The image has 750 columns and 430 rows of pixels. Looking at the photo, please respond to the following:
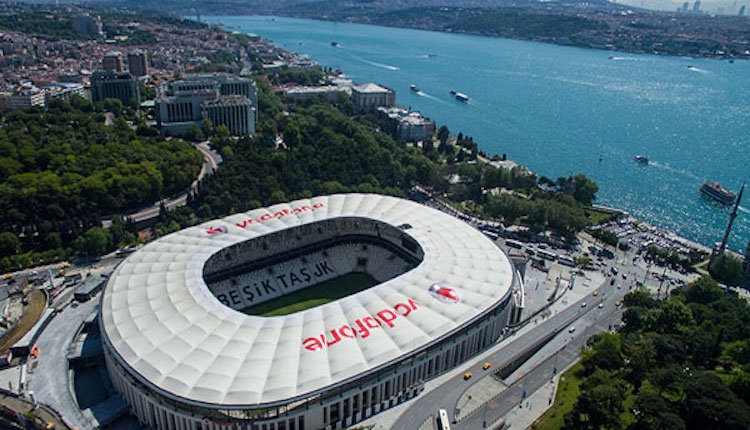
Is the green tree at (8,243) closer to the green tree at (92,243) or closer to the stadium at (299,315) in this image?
the green tree at (92,243)

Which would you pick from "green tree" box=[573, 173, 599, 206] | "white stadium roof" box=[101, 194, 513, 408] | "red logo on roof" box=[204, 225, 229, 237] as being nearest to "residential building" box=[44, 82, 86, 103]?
Result: "red logo on roof" box=[204, 225, 229, 237]

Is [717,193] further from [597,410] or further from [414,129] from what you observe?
[597,410]

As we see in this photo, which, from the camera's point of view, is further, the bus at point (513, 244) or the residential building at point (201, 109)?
the residential building at point (201, 109)

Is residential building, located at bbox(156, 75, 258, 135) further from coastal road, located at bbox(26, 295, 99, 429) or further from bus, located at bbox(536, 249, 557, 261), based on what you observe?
bus, located at bbox(536, 249, 557, 261)

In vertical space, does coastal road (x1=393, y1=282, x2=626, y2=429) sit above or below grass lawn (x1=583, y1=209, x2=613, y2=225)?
above

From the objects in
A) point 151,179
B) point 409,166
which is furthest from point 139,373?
point 409,166

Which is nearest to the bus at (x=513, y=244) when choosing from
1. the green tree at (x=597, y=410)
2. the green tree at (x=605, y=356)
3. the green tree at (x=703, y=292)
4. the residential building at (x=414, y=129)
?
the green tree at (x=703, y=292)
